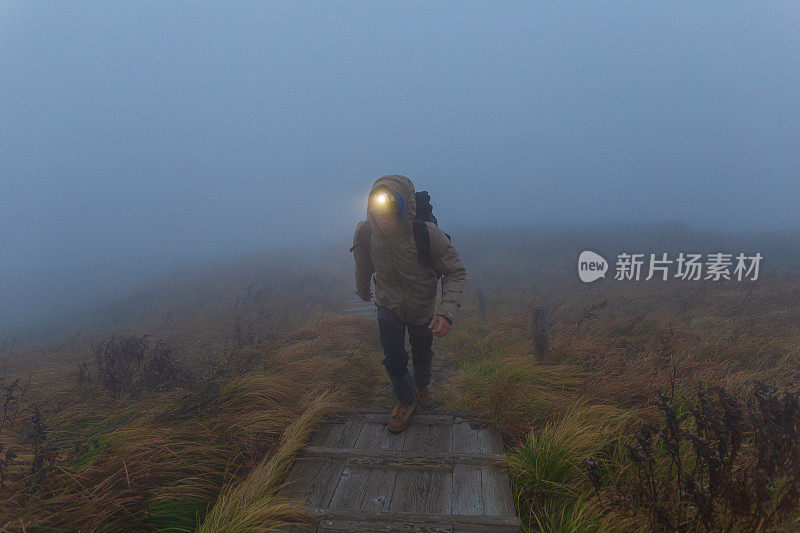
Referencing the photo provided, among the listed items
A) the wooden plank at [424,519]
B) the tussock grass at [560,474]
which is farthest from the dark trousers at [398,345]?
the wooden plank at [424,519]

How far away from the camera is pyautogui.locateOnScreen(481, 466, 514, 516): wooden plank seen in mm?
2295

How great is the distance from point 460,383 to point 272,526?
2.90 m

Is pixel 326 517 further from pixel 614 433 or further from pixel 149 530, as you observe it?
pixel 614 433

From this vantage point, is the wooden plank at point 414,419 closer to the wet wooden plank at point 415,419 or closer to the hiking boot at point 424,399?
the wet wooden plank at point 415,419

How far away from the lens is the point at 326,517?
7.57ft

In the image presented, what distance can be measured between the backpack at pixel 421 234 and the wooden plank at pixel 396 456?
161 centimetres

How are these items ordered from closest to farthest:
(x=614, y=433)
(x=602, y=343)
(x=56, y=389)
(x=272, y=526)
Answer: (x=272, y=526) < (x=614, y=433) < (x=56, y=389) < (x=602, y=343)

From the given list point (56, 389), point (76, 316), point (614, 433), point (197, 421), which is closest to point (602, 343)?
point (614, 433)

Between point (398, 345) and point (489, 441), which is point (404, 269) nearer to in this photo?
point (398, 345)

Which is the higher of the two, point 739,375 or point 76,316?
point 739,375

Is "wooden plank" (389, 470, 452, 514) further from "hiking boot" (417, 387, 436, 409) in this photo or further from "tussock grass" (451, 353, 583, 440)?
"hiking boot" (417, 387, 436, 409)

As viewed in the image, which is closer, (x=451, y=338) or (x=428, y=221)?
(x=428, y=221)

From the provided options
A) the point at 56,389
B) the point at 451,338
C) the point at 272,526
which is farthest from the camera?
the point at 451,338

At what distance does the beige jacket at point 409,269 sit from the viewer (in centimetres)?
329
